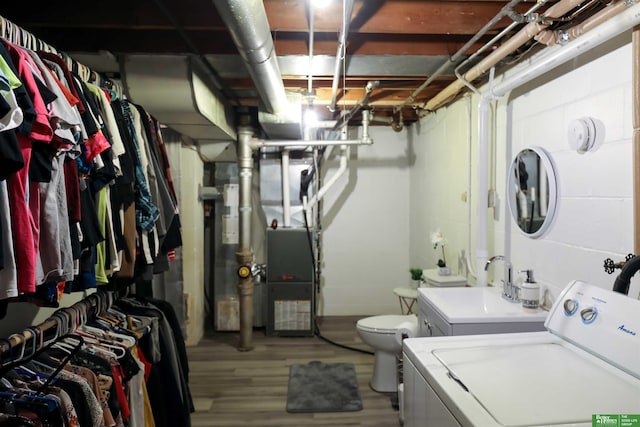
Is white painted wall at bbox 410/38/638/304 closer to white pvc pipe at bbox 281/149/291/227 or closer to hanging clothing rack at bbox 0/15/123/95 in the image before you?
white pvc pipe at bbox 281/149/291/227

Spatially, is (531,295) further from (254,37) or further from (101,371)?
(101,371)

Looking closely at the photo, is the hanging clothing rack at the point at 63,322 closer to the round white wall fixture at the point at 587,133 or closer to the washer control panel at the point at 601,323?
the washer control panel at the point at 601,323

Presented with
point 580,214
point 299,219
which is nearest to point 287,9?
point 580,214

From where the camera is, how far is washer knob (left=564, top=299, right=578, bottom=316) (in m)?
1.25

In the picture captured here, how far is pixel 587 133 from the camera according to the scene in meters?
1.55

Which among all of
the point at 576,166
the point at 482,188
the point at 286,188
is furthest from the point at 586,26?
the point at 286,188

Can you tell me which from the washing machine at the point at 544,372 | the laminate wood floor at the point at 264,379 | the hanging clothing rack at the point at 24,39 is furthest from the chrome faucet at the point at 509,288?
the hanging clothing rack at the point at 24,39

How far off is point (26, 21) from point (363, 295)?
375 cm

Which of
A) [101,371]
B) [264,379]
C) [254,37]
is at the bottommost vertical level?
[264,379]

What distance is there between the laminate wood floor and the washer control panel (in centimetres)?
142

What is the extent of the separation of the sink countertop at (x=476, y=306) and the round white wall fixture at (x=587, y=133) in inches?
29.6

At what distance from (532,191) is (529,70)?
1.99 feet

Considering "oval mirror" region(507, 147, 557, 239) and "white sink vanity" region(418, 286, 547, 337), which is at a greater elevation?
"oval mirror" region(507, 147, 557, 239)

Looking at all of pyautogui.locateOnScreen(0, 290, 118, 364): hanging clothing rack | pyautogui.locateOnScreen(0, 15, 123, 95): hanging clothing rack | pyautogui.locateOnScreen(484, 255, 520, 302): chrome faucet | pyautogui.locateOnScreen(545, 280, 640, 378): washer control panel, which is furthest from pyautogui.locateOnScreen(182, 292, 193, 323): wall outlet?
pyautogui.locateOnScreen(545, 280, 640, 378): washer control panel
